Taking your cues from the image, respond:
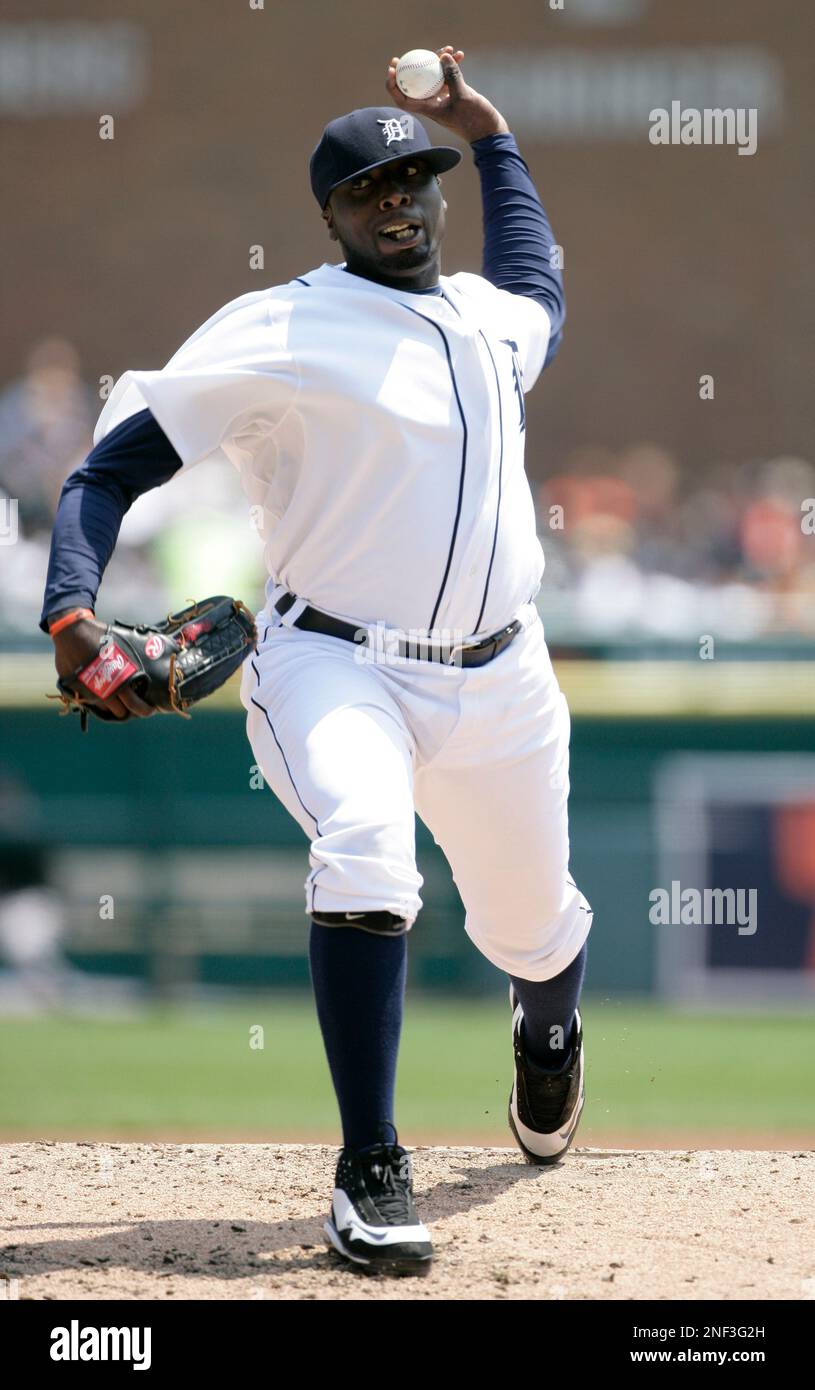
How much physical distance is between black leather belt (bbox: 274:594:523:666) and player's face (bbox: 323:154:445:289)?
56 centimetres

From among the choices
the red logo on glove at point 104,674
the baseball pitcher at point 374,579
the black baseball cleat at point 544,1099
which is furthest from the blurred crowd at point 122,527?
the red logo on glove at point 104,674

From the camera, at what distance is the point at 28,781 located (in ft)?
23.5

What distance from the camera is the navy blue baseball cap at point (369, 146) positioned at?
9.86 ft

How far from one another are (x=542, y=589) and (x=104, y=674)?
5407 mm

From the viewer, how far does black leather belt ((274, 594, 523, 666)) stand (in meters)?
3.05

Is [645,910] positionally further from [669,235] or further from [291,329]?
[669,235]

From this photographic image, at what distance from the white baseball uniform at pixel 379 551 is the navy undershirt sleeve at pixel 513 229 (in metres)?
0.29

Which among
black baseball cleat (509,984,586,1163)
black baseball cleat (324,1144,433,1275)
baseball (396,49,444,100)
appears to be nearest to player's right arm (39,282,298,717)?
baseball (396,49,444,100)

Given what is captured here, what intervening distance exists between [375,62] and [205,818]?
26.2ft

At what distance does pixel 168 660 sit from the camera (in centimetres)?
282

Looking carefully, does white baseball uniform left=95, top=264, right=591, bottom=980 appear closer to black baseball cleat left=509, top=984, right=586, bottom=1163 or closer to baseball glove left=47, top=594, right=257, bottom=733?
baseball glove left=47, top=594, right=257, bottom=733

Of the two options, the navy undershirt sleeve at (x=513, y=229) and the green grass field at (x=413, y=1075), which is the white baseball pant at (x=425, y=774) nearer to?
the navy undershirt sleeve at (x=513, y=229)

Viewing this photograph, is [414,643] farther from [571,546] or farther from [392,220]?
[571,546]
